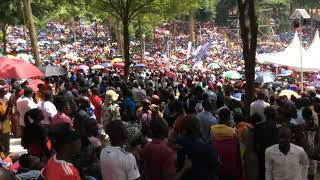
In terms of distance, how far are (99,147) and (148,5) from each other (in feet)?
49.9

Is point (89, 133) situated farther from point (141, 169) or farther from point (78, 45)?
point (78, 45)

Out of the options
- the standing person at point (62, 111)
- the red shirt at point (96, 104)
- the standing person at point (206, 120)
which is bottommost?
the red shirt at point (96, 104)

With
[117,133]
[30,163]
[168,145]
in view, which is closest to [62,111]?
[30,163]

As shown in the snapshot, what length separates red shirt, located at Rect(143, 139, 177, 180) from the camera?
228 inches

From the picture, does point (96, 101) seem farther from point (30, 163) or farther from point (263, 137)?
point (30, 163)

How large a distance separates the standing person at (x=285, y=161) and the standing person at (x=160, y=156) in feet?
3.83

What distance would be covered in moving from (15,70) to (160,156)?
7.22 metres

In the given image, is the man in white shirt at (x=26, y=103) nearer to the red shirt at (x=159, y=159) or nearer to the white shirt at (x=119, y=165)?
the red shirt at (x=159, y=159)

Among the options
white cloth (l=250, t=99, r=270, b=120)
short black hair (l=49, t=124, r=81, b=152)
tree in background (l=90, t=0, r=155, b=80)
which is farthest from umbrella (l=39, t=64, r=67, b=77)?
short black hair (l=49, t=124, r=81, b=152)

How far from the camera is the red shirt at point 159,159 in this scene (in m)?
5.79

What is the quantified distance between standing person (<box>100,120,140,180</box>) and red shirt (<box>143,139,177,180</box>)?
0.57 meters

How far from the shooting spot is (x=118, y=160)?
5219mm

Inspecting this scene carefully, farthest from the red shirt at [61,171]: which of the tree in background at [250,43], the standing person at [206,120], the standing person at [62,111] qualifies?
the tree in background at [250,43]

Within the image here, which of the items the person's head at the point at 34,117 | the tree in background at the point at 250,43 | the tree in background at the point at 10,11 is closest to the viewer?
the person's head at the point at 34,117
